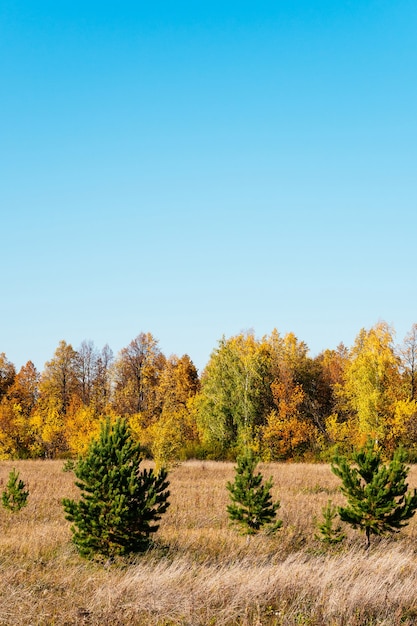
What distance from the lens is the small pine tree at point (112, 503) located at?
9.62 meters

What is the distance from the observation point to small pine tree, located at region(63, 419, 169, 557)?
31.6ft

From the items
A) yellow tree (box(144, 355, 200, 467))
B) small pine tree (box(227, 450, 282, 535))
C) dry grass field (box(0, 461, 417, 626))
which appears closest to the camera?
dry grass field (box(0, 461, 417, 626))

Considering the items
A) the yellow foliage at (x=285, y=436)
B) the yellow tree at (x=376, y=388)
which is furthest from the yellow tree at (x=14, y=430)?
the yellow tree at (x=376, y=388)

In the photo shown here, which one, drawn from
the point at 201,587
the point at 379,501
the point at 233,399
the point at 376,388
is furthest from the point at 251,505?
the point at 233,399

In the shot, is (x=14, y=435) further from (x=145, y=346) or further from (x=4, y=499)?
(x=4, y=499)

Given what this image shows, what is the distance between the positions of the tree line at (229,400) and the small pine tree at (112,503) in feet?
57.2

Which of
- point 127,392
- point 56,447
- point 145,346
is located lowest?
point 56,447

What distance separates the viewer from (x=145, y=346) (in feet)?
206

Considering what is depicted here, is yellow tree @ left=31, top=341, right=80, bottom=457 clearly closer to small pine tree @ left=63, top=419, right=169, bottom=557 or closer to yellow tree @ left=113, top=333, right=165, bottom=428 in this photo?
yellow tree @ left=113, top=333, right=165, bottom=428

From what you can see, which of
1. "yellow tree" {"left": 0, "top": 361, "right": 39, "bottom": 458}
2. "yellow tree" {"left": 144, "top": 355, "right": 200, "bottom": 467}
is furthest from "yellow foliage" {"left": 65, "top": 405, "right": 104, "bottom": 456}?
"yellow tree" {"left": 0, "top": 361, "right": 39, "bottom": 458}

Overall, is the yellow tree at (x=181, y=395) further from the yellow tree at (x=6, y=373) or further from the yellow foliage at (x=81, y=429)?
the yellow tree at (x=6, y=373)

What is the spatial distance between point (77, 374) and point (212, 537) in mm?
51771

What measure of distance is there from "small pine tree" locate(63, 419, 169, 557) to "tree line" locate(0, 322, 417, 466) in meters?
17.4

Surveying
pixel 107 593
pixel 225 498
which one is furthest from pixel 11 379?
pixel 107 593
